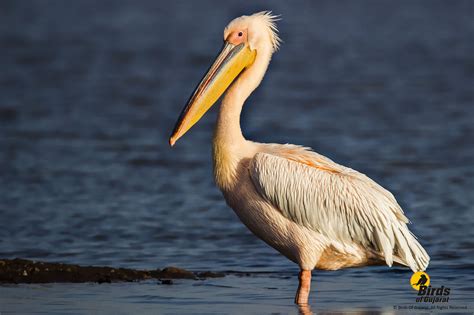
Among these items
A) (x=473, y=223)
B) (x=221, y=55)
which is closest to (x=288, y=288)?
(x=221, y=55)

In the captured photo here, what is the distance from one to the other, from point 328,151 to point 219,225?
355 cm

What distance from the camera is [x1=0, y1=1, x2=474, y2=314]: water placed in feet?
28.0

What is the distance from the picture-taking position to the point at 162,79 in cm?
2077

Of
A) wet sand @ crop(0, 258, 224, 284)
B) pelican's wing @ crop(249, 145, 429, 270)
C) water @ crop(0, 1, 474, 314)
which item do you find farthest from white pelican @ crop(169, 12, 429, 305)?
wet sand @ crop(0, 258, 224, 284)

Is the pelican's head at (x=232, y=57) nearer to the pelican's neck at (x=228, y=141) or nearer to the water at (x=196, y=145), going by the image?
the pelican's neck at (x=228, y=141)

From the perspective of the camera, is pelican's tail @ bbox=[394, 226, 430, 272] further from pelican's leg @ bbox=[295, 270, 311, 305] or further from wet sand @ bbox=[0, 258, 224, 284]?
wet sand @ bbox=[0, 258, 224, 284]

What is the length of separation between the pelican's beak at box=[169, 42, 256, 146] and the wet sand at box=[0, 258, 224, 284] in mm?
1402

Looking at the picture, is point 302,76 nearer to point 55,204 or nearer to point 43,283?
point 55,204

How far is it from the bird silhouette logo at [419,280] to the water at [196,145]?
22cm

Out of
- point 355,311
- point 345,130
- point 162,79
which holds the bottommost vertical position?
point 355,311

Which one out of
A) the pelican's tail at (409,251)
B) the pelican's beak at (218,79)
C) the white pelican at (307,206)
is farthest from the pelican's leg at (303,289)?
the pelican's beak at (218,79)

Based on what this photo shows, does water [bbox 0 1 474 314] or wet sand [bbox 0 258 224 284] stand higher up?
water [bbox 0 1 474 314]

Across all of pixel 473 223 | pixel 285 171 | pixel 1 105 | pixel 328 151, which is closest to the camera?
pixel 285 171

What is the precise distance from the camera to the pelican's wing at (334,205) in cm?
760
